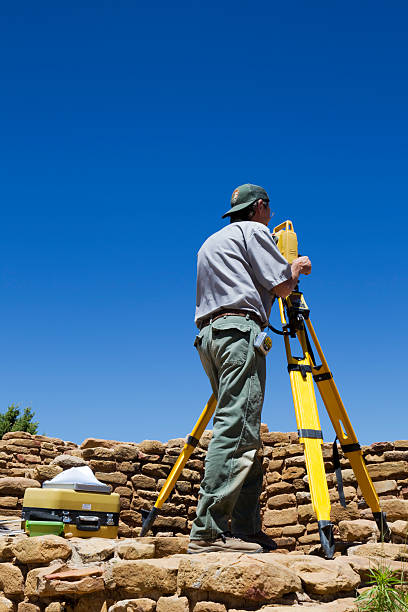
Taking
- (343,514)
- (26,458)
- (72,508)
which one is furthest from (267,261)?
(26,458)

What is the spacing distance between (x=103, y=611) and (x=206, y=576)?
870mm

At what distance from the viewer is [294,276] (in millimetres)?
3271

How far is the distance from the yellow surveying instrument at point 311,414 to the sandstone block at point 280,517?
2745 mm

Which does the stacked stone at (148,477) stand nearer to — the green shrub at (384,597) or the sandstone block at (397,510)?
the sandstone block at (397,510)

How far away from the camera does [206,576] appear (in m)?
2.53

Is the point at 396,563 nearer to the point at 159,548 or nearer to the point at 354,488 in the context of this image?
the point at 159,548

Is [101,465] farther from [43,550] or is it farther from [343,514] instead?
[43,550]

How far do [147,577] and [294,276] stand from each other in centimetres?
164

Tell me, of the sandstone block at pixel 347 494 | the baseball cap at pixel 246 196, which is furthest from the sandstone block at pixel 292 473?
the baseball cap at pixel 246 196

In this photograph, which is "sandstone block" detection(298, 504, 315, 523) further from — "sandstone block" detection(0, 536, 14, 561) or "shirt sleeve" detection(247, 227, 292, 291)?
"shirt sleeve" detection(247, 227, 292, 291)

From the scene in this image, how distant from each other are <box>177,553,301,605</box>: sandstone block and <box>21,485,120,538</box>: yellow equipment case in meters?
1.59

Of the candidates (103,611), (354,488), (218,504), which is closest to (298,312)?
(218,504)

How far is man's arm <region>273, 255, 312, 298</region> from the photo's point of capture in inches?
125

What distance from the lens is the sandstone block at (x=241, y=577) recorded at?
2418 mm
